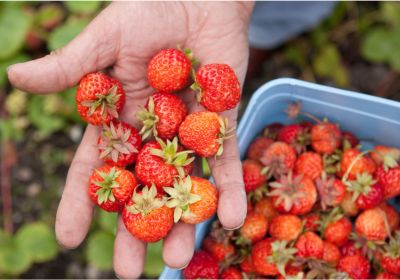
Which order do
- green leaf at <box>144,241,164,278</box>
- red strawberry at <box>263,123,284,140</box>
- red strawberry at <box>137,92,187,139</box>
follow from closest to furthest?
1. red strawberry at <box>137,92,187,139</box>
2. red strawberry at <box>263,123,284,140</box>
3. green leaf at <box>144,241,164,278</box>

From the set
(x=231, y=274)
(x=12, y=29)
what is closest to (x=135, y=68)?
(x=231, y=274)

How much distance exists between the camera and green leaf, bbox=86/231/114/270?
1731 mm

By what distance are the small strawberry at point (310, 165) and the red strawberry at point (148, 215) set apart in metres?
0.41

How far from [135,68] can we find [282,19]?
81 cm

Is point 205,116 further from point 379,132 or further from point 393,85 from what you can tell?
point 393,85

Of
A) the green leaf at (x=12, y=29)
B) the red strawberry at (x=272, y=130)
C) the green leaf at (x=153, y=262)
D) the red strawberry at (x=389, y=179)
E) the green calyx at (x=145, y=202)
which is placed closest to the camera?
the green calyx at (x=145, y=202)

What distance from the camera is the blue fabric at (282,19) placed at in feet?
6.44

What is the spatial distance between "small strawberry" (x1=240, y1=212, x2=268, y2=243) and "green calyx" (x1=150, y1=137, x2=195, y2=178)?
0.27 metres

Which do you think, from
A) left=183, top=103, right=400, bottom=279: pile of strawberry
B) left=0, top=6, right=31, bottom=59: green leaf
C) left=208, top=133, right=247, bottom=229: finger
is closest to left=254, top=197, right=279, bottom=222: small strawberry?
left=183, top=103, right=400, bottom=279: pile of strawberry

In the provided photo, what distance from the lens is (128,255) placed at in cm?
128

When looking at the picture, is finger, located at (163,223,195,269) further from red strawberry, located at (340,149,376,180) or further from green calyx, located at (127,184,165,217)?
red strawberry, located at (340,149,376,180)

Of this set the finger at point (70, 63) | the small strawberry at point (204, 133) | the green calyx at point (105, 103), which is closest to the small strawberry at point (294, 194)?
the small strawberry at point (204, 133)

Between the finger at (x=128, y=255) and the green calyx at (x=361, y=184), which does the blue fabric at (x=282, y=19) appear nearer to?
the green calyx at (x=361, y=184)

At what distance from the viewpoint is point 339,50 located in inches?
87.4
